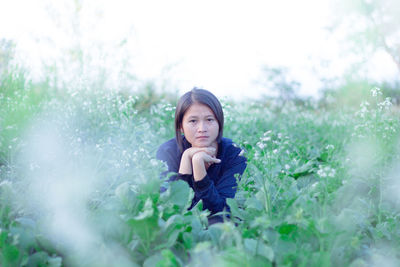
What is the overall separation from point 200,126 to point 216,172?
1.08 ft

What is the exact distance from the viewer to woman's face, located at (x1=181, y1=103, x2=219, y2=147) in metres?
2.60

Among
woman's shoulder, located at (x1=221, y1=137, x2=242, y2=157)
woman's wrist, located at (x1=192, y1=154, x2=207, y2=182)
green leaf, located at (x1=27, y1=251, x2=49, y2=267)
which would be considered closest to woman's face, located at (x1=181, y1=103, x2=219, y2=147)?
woman's shoulder, located at (x1=221, y1=137, x2=242, y2=157)

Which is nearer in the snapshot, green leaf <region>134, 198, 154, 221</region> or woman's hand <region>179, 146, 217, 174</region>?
green leaf <region>134, 198, 154, 221</region>

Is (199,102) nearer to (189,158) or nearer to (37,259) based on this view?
(189,158)

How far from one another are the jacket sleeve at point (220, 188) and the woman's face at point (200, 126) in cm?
21

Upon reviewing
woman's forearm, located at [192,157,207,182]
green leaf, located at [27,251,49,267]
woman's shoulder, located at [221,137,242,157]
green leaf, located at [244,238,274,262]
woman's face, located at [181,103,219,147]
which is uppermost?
woman's face, located at [181,103,219,147]

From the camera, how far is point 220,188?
2.52 meters

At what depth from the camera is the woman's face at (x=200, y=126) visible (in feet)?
8.52

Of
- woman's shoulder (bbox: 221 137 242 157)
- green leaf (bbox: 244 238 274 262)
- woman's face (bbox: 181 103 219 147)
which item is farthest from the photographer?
woman's shoulder (bbox: 221 137 242 157)

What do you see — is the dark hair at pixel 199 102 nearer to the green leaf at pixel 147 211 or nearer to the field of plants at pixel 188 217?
the field of plants at pixel 188 217

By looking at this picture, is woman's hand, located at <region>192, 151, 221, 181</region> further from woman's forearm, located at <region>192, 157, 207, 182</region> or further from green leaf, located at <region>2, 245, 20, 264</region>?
green leaf, located at <region>2, 245, 20, 264</region>

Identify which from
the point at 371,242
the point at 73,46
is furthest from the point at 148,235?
the point at 73,46

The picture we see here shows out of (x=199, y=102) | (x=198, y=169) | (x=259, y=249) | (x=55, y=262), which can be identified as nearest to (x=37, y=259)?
(x=55, y=262)

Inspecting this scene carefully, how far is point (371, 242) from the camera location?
6.01 feet
